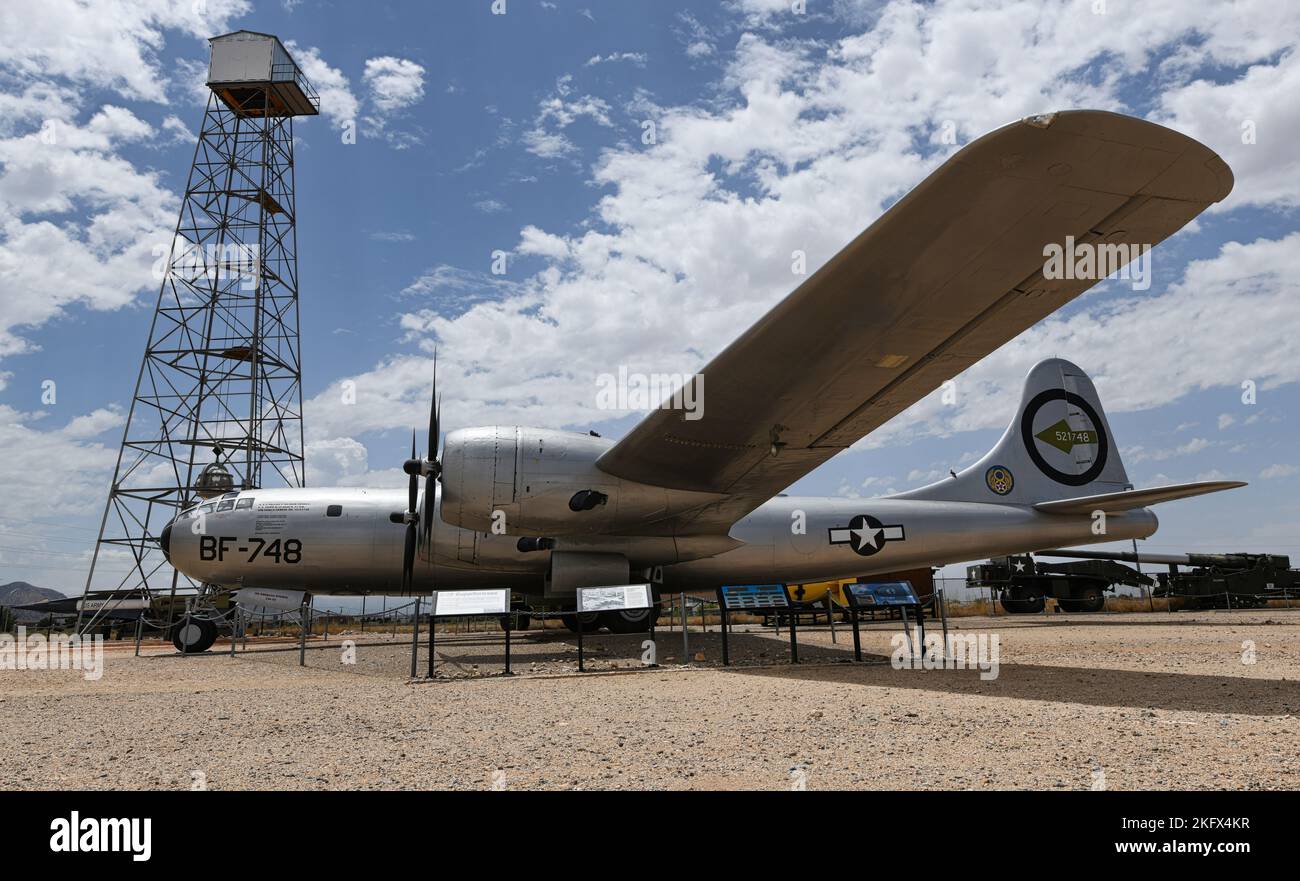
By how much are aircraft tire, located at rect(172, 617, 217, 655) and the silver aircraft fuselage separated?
3.06 ft

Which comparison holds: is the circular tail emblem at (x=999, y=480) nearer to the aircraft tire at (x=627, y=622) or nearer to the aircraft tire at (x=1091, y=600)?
the aircraft tire at (x=627, y=622)

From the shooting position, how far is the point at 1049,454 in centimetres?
2017

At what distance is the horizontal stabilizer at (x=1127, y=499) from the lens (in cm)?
1572

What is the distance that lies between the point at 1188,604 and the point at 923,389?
101 feet

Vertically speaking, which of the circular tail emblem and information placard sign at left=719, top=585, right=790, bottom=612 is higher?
the circular tail emblem

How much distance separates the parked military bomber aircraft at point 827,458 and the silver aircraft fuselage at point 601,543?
0.05 metres

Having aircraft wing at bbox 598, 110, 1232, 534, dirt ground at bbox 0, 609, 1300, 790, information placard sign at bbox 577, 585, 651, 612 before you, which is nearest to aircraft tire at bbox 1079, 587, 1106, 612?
dirt ground at bbox 0, 609, 1300, 790

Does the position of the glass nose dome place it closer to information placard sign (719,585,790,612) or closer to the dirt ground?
the dirt ground

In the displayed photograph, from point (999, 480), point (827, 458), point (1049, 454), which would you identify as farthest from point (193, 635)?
point (1049, 454)

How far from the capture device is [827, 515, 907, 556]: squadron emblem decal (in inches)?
728

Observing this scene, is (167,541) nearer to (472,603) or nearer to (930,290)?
(472,603)

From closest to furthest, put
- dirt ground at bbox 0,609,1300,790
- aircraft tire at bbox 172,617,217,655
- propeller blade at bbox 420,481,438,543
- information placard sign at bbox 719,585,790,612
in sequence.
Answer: dirt ground at bbox 0,609,1300,790 → information placard sign at bbox 719,585,790,612 → propeller blade at bbox 420,481,438,543 → aircraft tire at bbox 172,617,217,655

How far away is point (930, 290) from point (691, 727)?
536 centimetres
